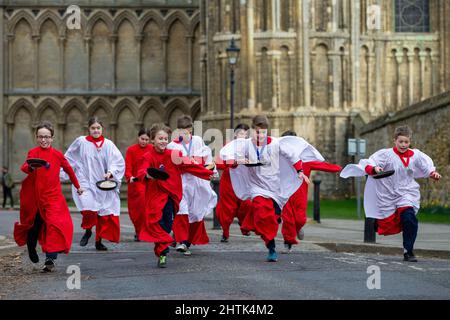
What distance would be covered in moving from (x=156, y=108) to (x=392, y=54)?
38.3ft

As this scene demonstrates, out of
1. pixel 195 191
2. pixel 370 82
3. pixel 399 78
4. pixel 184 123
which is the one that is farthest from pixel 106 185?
pixel 399 78

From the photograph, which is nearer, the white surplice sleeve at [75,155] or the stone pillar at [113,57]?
the white surplice sleeve at [75,155]

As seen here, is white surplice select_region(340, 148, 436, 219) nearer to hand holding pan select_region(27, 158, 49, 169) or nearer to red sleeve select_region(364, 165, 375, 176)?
red sleeve select_region(364, 165, 375, 176)

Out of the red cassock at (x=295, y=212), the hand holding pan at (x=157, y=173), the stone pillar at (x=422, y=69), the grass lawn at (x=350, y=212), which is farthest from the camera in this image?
the stone pillar at (x=422, y=69)

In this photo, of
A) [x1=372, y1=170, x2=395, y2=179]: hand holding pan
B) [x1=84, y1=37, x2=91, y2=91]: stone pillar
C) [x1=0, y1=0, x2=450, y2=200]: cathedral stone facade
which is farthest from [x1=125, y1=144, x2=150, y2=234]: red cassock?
[x1=84, y1=37, x2=91, y2=91]: stone pillar

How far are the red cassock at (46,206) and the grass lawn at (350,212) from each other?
13.3 m

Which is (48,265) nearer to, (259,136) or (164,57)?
(259,136)

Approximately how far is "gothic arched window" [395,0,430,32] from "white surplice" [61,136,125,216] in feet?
101

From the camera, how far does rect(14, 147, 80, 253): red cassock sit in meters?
14.7

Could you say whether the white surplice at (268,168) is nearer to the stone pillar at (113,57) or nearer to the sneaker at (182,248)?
the sneaker at (182,248)

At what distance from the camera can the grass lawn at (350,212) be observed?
92.9 ft

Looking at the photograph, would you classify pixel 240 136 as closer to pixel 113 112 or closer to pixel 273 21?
pixel 273 21

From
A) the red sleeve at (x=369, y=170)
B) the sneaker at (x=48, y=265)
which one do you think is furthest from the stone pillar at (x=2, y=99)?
the sneaker at (x=48, y=265)
